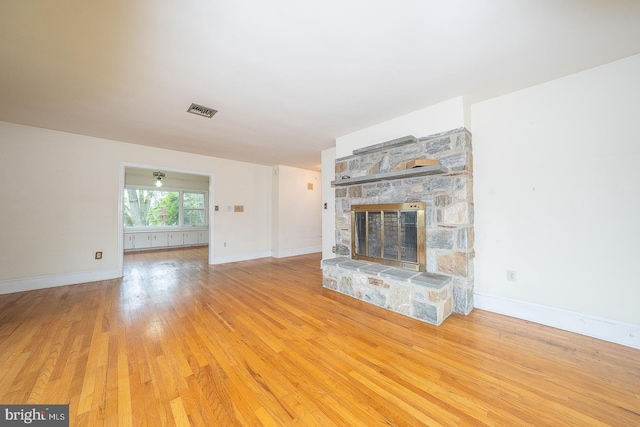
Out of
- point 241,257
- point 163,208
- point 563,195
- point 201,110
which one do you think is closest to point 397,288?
point 563,195

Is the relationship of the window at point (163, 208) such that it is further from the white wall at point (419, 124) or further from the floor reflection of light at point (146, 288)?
the white wall at point (419, 124)

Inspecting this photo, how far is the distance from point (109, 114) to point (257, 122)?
1961 mm

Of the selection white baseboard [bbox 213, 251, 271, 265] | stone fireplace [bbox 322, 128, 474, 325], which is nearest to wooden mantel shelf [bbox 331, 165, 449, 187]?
stone fireplace [bbox 322, 128, 474, 325]

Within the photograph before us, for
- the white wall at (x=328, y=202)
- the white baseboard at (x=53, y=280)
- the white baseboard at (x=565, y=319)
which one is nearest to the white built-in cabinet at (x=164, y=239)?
the white baseboard at (x=53, y=280)

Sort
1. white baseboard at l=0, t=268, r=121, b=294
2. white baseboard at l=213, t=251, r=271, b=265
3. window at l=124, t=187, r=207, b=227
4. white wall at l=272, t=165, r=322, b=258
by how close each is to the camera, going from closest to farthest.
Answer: white baseboard at l=0, t=268, r=121, b=294 < white baseboard at l=213, t=251, r=271, b=265 < white wall at l=272, t=165, r=322, b=258 < window at l=124, t=187, r=207, b=227

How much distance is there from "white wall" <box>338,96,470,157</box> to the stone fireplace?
0.12m

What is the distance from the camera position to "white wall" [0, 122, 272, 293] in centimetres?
336

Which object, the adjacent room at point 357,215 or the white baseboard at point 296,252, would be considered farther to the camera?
the white baseboard at point 296,252

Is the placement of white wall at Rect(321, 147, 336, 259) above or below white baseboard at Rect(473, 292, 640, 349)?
above

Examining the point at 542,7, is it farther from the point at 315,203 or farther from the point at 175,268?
the point at 175,268

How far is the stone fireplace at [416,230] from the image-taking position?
2504mm

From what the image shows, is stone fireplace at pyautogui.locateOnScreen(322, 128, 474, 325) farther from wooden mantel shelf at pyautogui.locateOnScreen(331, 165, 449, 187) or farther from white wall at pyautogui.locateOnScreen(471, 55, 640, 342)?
white wall at pyautogui.locateOnScreen(471, 55, 640, 342)

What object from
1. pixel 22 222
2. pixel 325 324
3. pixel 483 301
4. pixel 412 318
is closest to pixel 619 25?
pixel 483 301

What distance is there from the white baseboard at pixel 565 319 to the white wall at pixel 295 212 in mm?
4478
